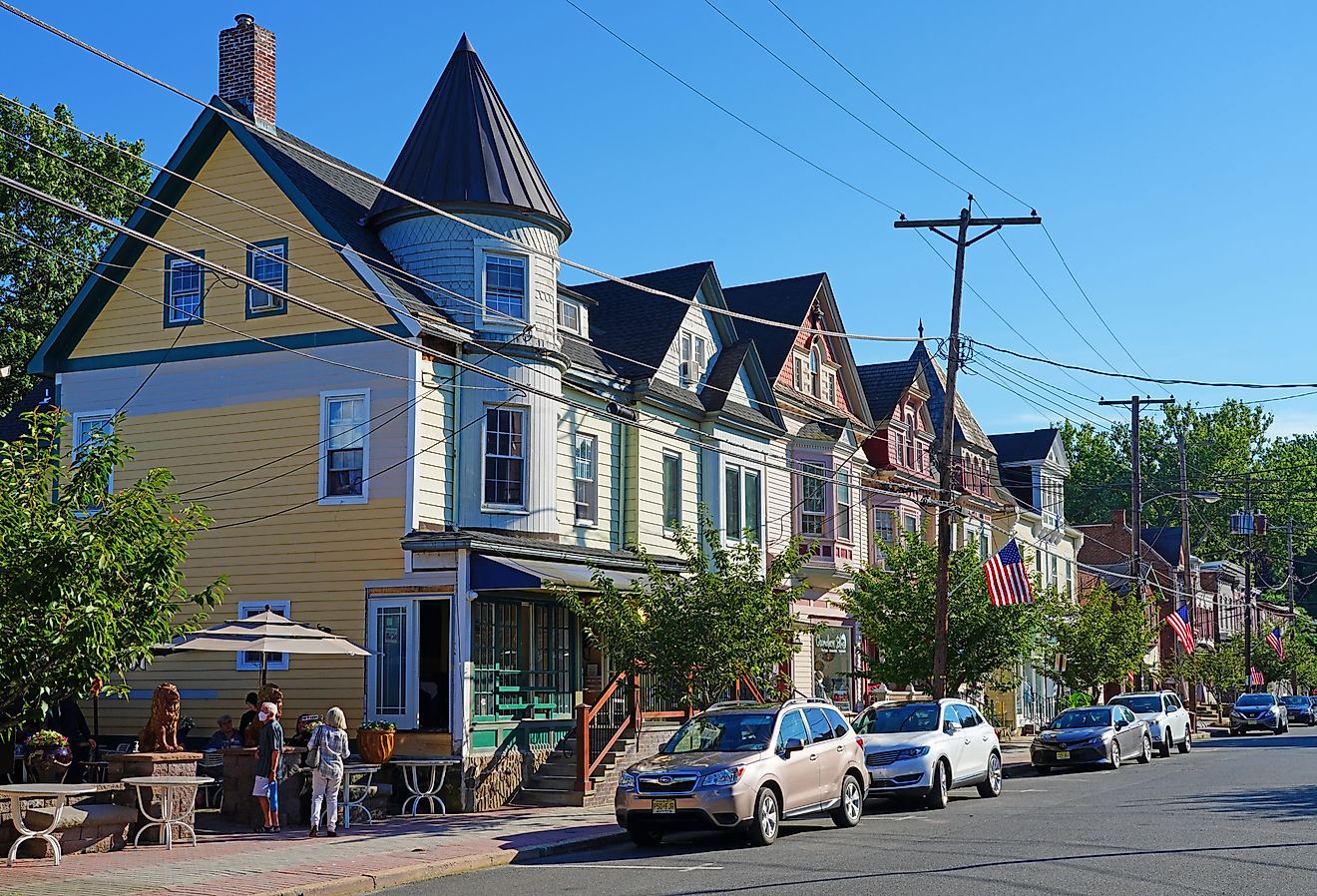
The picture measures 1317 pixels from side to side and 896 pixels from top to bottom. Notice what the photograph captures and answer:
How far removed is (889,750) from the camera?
21.5m

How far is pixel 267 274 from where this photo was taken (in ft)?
83.4

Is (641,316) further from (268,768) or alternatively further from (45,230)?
(45,230)

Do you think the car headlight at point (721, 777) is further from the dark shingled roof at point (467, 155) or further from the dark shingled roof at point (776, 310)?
the dark shingled roof at point (776, 310)

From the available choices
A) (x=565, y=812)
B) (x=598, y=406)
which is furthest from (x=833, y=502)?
(x=565, y=812)

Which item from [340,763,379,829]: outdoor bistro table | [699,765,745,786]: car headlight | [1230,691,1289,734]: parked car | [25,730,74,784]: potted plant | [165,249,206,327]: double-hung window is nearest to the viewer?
[699,765,745,786]: car headlight

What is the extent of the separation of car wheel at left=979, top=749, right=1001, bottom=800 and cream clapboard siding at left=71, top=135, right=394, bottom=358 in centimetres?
1246

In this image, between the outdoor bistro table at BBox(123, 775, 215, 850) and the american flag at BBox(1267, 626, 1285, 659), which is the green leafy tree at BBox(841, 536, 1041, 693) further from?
the american flag at BBox(1267, 626, 1285, 659)

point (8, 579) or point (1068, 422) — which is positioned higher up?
point (1068, 422)

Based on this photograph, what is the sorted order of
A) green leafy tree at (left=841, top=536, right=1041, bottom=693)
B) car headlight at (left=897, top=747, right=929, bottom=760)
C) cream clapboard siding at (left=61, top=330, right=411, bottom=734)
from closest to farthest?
car headlight at (left=897, top=747, right=929, bottom=760)
cream clapboard siding at (left=61, top=330, right=411, bottom=734)
green leafy tree at (left=841, top=536, right=1041, bottom=693)

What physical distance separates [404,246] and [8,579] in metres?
13.9

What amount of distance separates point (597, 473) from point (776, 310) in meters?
10.9

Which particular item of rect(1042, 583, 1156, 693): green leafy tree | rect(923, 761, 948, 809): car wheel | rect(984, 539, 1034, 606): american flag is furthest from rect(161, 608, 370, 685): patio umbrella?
rect(1042, 583, 1156, 693): green leafy tree

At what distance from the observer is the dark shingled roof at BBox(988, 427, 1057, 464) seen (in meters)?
57.8

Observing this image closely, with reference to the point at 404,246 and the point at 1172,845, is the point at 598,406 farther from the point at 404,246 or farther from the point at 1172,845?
the point at 1172,845
